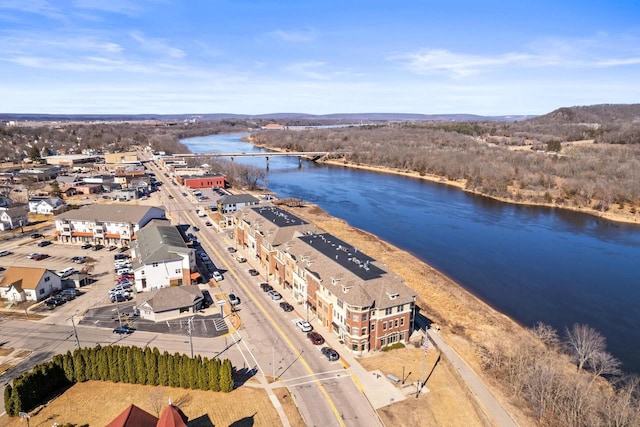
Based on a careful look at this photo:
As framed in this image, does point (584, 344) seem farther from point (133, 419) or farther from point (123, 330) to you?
point (123, 330)

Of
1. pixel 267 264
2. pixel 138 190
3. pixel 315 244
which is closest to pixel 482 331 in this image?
pixel 315 244

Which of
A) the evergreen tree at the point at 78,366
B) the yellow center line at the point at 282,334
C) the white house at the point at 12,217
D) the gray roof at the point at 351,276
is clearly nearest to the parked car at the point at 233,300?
the yellow center line at the point at 282,334

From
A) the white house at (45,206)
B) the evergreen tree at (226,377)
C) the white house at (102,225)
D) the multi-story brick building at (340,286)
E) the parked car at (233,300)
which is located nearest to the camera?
the evergreen tree at (226,377)

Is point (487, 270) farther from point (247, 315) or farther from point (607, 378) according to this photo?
point (247, 315)

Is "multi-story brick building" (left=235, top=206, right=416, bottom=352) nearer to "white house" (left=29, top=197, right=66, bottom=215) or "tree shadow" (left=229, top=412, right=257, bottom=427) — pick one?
"tree shadow" (left=229, top=412, right=257, bottom=427)

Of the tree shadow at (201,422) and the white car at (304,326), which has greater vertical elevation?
the white car at (304,326)

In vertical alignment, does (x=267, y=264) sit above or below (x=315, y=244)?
below

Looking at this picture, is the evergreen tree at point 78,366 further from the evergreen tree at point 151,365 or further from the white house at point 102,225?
the white house at point 102,225
